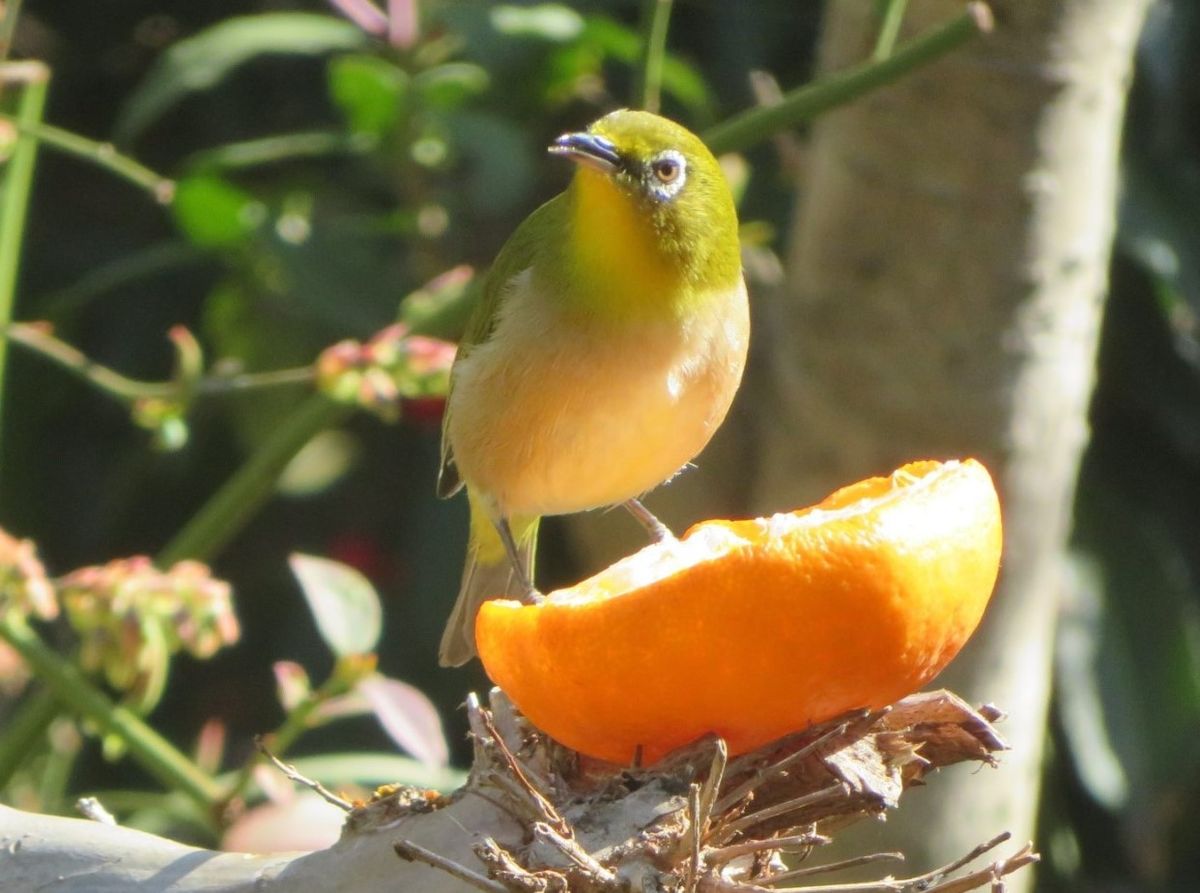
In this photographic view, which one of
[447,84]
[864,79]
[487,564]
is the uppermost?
[447,84]

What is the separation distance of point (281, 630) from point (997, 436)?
2.40 metres

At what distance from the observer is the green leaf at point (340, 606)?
289 cm

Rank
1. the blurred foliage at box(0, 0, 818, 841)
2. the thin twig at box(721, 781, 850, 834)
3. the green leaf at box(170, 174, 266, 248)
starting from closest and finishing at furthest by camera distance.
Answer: the thin twig at box(721, 781, 850, 834)
the green leaf at box(170, 174, 266, 248)
the blurred foliage at box(0, 0, 818, 841)

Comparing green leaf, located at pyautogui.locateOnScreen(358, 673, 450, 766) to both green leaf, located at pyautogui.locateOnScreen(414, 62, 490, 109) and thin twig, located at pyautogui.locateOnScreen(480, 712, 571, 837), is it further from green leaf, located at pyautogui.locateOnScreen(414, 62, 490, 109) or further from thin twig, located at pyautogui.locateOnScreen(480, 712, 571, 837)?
green leaf, located at pyautogui.locateOnScreen(414, 62, 490, 109)

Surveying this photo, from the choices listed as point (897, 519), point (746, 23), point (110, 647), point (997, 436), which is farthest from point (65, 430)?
point (897, 519)

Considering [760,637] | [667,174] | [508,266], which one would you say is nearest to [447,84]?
[508,266]

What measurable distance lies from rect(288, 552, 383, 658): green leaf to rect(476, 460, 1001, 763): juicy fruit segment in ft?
3.73

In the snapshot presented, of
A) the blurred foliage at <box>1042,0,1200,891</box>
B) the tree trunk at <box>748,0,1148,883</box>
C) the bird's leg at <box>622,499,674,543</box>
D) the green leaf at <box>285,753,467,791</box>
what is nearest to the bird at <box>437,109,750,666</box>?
the bird's leg at <box>622,499,674,543</box>

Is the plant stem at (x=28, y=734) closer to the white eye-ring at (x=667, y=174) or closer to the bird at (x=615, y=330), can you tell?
the bird at (x=615, y=330)

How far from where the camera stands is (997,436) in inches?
132

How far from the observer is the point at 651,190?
2.69m

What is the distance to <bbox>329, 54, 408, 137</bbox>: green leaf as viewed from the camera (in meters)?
4.14

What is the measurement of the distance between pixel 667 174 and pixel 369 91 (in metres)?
1.68

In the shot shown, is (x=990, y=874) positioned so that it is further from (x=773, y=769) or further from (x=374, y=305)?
(x=374, y=305)
